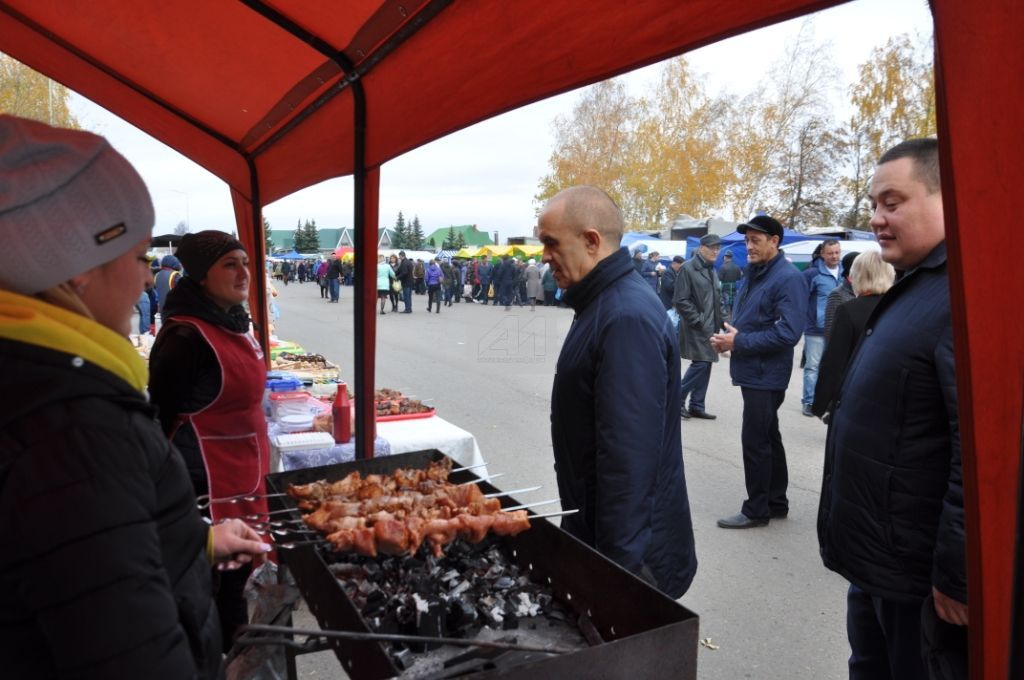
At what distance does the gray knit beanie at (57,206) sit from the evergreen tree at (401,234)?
88.0 meters

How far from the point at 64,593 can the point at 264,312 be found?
6380 millimetres

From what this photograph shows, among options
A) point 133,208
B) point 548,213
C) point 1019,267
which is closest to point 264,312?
point 548,213

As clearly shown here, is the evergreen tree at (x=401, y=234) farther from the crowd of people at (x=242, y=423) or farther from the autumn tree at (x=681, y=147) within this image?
Result: the crowd of people at (x=242, y=423)

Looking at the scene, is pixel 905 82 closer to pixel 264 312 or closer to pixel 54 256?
pixel 264 312

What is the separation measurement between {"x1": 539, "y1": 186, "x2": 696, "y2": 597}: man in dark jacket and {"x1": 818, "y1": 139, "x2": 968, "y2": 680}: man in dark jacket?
2.12 feet

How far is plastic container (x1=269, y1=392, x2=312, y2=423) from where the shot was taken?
4969 mm

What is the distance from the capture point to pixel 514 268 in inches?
1102

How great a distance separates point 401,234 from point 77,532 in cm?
9251

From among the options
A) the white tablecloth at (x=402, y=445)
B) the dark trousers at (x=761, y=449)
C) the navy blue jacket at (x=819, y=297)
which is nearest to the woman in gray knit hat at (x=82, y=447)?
the white tablecloth at (x=402, y=445)

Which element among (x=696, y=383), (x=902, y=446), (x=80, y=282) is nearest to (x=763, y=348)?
(x=902, y=446)

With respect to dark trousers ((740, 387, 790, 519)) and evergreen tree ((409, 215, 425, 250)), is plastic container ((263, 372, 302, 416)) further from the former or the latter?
evergreen tree ((409, 215, 425, 250))

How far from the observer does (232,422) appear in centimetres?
338

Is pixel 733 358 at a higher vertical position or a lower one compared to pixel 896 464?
higher

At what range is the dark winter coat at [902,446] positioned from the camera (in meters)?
2.15
